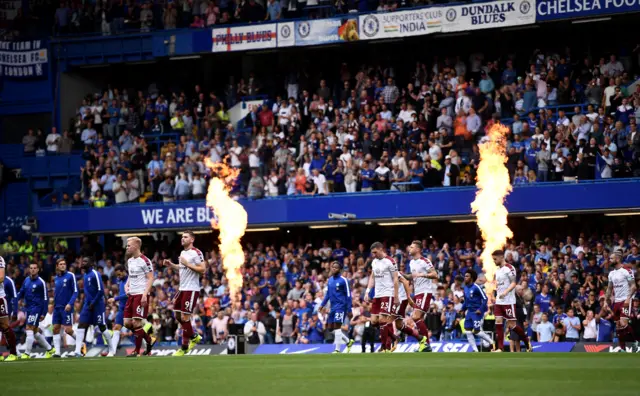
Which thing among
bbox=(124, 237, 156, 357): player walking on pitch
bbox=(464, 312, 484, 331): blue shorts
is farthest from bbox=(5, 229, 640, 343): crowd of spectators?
bbox=(124, 237, 156, 357): player walking on pitch

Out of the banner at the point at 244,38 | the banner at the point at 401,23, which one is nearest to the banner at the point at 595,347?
the banner at the point at 401,23

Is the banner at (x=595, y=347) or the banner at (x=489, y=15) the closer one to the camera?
the banner at (x=595, y=347)

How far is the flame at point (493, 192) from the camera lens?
112ft

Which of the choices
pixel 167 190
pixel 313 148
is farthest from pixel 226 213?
pixel 313 148

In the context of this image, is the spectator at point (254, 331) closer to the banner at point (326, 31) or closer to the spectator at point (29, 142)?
the banner at point (326, 31)

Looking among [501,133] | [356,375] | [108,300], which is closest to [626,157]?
[501,133]

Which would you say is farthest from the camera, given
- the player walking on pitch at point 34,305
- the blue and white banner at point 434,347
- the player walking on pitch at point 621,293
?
the player walking on pitch at point 34,305

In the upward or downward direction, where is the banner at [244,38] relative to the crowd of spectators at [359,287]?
upward

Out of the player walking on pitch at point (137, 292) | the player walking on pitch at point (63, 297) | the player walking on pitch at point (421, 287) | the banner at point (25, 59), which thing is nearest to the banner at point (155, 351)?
the player walking on pitch at point (63, 297)

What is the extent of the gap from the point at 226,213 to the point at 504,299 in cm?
1570

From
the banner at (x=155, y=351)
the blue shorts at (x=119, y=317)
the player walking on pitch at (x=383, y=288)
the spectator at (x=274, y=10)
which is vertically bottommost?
the banner at (x=155, y=351)

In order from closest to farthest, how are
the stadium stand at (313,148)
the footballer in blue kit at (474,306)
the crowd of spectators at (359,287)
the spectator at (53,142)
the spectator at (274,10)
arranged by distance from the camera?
the footballer in blue kit at (474,306) < the crowd of spectators at (359,287) < the stadium stand at (313,148) < the spectator at (274,10) < the spectator at (53,142)

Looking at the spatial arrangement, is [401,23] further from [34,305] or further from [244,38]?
[34,305]

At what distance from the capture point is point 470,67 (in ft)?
133
